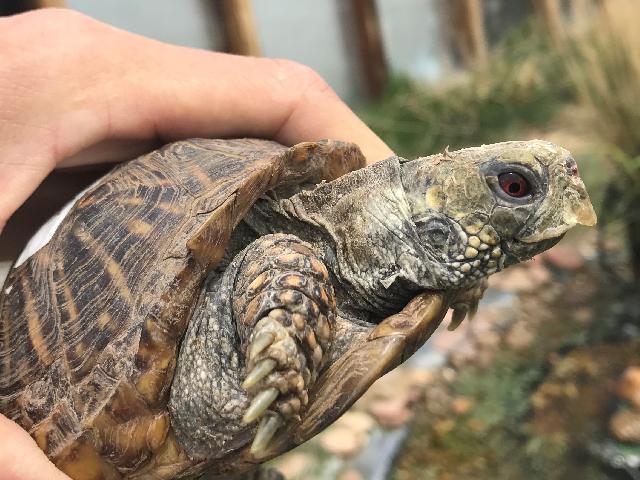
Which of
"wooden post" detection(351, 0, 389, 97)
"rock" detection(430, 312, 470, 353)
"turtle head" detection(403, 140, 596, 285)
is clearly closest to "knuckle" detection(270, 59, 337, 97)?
"turtle head" detection(403, 140, 596, 285)

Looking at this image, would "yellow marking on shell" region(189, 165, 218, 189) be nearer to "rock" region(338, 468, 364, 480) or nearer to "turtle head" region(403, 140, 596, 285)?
"turtle head" region(403, 140, 596, 285)

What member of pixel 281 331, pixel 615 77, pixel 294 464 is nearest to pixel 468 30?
pixel 615 77

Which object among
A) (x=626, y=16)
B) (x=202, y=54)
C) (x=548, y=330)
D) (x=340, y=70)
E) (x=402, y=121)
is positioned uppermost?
(x=202, y=54)

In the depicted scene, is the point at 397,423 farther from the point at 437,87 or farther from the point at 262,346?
the point at 437,87

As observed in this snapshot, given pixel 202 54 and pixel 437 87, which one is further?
pixel 437 87

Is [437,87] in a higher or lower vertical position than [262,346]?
lower

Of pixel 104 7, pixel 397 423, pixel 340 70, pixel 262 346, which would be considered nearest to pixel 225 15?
pixel 104 7
